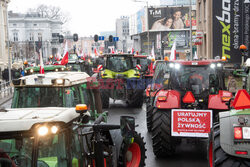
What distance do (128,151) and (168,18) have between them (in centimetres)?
8093

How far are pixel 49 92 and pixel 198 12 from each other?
1299 inches

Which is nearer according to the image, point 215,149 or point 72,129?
point 72,129

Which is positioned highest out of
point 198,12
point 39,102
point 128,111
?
point 198,12

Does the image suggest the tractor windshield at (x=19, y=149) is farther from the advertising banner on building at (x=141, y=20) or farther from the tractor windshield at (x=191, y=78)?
the advertising banner on building at (x=141, y=20)

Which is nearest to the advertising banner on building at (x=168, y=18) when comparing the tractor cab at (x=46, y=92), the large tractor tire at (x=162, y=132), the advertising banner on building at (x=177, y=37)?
the advertising banner on building at (x=177, y=37)

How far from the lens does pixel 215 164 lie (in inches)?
220

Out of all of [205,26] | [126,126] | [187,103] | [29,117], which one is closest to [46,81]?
[187,103]

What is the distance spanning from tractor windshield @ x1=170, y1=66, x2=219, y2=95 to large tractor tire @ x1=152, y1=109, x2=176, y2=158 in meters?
0.91

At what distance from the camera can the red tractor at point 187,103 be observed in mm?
8656

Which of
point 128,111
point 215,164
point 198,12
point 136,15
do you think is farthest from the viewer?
point 136,15

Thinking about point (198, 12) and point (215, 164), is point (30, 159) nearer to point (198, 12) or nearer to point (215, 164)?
point (215, 164)

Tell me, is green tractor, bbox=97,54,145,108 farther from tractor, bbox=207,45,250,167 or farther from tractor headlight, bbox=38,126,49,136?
tractor headlight, bbox=38,126,49,136

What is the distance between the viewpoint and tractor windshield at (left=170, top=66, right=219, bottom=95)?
9.44 meters

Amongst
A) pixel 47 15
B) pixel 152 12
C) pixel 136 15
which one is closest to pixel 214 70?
pixel 152 12
